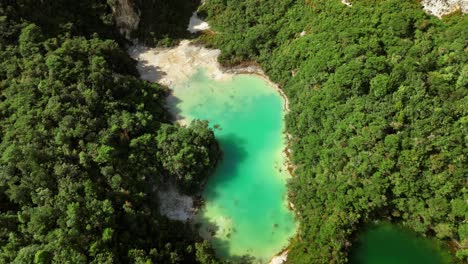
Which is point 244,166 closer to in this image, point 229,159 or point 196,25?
point 229,159

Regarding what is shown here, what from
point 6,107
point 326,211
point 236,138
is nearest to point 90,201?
point 6,107

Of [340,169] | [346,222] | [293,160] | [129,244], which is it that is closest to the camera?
[129,244]

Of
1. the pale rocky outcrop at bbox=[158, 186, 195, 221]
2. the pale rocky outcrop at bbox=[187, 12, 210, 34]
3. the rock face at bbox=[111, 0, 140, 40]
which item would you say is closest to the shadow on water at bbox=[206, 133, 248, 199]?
the pale rocky outcrop at bbox=[158, 186, 195, 221]

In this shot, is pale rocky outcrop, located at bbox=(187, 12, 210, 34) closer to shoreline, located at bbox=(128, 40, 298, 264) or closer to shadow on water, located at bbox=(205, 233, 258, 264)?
shoreline, located at bbox=(128, 40, 298, 264)

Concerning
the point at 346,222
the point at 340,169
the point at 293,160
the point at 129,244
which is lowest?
the point at 129,244

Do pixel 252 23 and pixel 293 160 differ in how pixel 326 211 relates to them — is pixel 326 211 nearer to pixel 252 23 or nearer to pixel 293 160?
pixel 293 160

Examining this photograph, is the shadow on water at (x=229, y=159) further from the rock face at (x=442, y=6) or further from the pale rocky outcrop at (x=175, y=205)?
the rock face at (x=442, y=6)

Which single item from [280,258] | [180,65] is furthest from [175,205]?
[180,65]
